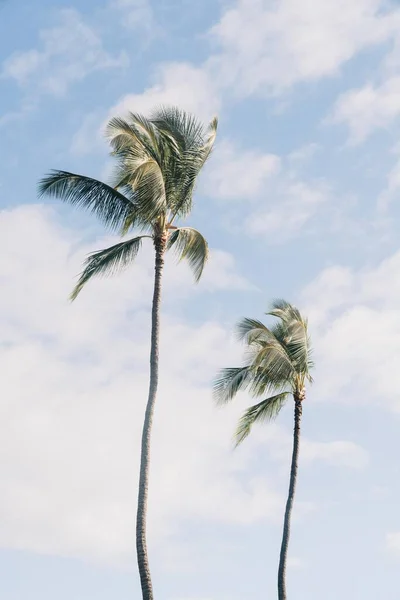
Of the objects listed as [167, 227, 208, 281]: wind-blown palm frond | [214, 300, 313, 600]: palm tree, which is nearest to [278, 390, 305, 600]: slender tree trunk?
[214, 300, 313, 600]: palm tree

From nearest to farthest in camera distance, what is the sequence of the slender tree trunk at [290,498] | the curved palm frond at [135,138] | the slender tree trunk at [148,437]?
the slender tree trunk at [148,437] → the curved palm frond at [135,138] → the slender tree trunk at [290,498]

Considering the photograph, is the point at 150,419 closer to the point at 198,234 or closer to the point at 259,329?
the point at 198,234

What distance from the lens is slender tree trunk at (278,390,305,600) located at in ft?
101

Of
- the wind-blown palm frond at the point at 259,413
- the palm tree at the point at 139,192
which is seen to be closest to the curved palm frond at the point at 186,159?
the palm tree at the point at 139,192

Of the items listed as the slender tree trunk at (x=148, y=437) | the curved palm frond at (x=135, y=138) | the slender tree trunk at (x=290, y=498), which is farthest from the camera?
the slender tree trunk at (x=290, y=498)

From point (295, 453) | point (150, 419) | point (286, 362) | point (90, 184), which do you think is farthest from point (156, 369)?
point (295, 453)

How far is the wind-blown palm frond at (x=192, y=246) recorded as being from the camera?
26.7 metres

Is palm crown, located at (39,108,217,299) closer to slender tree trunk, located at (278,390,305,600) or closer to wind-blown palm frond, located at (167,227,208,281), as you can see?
wind-blown palm frond, located at (167,227,208,281)

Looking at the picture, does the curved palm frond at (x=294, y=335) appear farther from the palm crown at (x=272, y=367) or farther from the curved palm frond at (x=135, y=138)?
the curved palm frond at (x=135, y=138)

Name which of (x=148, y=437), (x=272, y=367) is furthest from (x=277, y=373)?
(x=148, y=437)

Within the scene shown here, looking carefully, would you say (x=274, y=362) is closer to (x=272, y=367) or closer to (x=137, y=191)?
(x=272, y=367)

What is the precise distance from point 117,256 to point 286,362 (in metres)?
8.42

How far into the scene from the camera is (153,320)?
2572 cm

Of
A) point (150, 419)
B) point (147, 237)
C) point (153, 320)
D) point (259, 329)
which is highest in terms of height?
point (259, 329)
